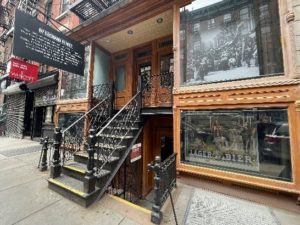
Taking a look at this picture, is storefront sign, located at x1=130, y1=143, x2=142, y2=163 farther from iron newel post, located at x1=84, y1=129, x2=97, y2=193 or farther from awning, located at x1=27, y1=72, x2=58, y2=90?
awning, located at x1=27, y1=72, x2=58, y2=90

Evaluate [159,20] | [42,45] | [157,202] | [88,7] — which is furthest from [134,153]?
[88,7]

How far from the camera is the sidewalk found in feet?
9.05

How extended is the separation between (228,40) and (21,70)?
1001 centimetres

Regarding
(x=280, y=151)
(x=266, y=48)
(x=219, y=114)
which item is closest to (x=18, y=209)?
(x=219, y=114)

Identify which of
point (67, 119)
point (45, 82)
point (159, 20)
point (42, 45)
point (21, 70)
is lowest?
point (67, 119)

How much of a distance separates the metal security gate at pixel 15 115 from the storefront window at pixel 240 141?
1199cm

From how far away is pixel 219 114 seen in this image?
3836 millimetres

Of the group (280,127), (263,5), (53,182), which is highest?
(263,5)

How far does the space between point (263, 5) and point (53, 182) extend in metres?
6.45

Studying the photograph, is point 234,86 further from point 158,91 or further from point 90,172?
point 90,172

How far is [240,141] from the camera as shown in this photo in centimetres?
355

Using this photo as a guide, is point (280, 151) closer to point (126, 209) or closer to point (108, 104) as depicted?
point (126, 209)

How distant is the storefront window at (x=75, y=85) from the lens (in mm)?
7251

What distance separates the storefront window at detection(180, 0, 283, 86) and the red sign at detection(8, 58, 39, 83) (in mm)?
8687
